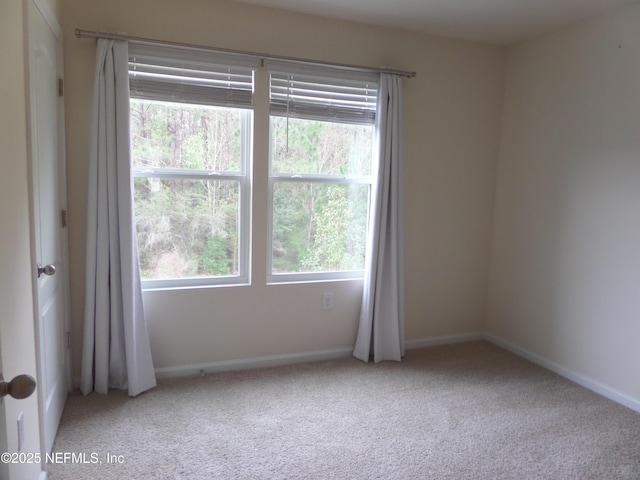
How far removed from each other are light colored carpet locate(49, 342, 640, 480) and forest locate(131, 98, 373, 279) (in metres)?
0.78

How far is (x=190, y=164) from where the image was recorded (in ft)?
9.20

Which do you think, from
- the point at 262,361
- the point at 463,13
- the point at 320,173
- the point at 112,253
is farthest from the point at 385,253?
the point at 112,253

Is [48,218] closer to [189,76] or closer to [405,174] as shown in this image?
[189,76]

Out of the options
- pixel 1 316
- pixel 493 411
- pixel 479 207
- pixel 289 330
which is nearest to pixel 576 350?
pixel 493 411

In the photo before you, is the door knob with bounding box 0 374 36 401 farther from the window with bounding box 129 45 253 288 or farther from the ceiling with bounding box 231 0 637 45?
the ceiling with bounding box 231 0 637 45

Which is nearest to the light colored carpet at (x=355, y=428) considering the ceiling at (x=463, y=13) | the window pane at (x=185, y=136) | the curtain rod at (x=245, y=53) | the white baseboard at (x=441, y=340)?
the white baseboard at (x=441, y=340)

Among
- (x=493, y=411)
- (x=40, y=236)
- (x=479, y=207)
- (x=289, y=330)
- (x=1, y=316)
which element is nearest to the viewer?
(x=1, y=316)

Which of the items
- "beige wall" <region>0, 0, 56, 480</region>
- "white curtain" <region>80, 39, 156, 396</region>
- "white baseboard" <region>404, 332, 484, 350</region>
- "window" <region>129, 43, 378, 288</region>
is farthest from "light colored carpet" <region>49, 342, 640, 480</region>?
"window" <region>129, 43, 378, 288</region>

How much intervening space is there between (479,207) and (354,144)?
121 centimetres

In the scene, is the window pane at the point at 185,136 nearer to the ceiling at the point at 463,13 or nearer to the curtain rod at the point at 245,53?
the curtain rod at the point at 245,53

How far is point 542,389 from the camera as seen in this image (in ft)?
9.45

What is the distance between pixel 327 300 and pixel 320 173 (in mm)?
913

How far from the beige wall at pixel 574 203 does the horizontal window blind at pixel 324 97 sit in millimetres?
1241

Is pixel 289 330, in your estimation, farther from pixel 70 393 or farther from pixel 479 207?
pixel 479 207
